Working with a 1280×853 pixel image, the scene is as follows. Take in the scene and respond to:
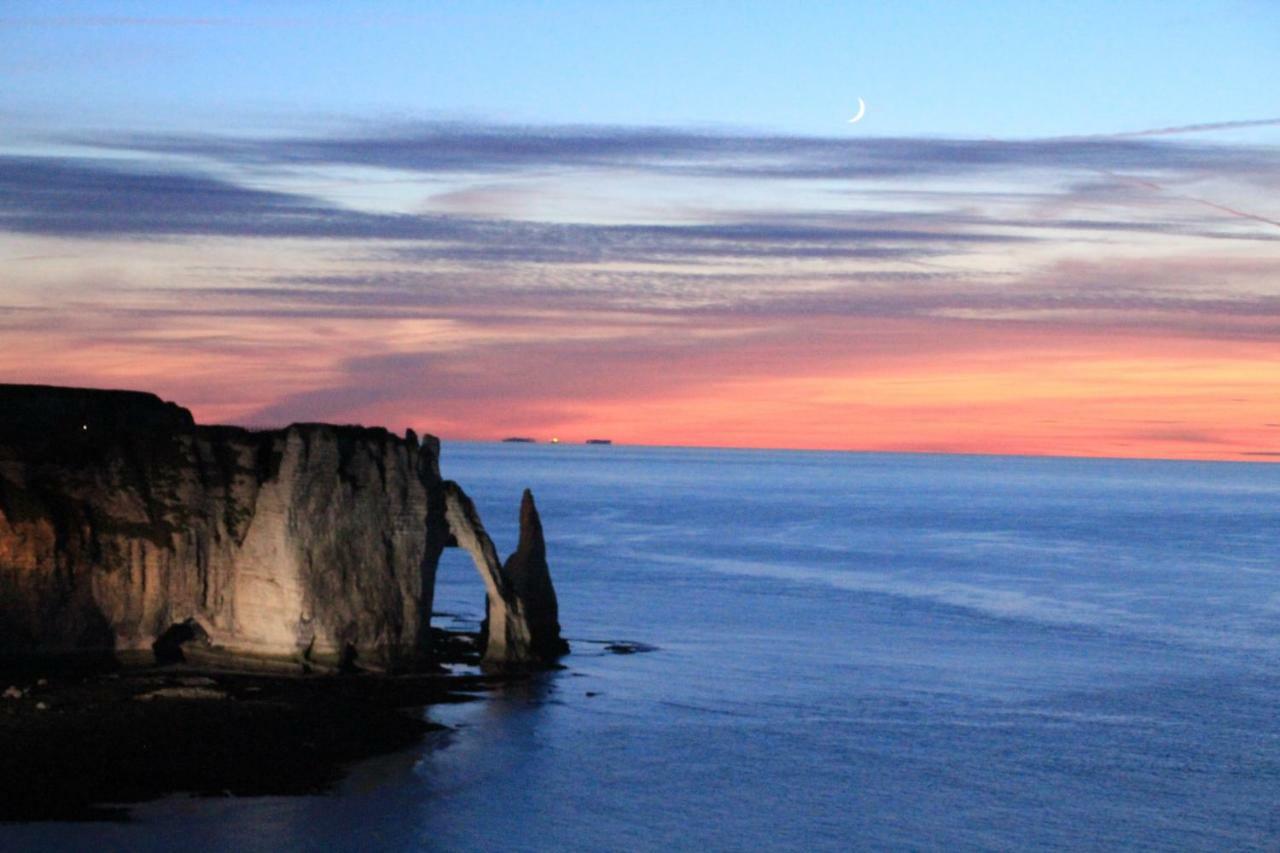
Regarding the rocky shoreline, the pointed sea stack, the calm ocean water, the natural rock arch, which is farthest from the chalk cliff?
the calm ocean water

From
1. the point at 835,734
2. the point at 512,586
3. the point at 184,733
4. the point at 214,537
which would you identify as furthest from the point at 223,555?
the point at 835,734

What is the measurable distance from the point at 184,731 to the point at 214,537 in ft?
32.3

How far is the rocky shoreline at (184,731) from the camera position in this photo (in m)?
31.7

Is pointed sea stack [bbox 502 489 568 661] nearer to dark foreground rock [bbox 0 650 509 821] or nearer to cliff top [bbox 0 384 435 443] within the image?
cliff top [bbox 0 384 435 443]

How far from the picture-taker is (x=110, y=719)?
36.1m

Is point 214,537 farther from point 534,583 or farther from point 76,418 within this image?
point 534,583

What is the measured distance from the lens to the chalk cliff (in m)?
43.4

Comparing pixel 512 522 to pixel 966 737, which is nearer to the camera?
pixel 966 737

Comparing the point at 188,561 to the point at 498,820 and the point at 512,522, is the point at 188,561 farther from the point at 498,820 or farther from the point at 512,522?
the point at 512,522

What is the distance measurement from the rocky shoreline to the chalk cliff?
1.74 meters

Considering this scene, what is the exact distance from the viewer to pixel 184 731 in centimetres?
3566

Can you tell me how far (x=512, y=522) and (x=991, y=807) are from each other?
91845 mm

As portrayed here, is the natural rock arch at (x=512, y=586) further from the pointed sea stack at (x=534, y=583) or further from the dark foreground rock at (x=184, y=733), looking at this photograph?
the dark foreground rock at (x=184, y=733)

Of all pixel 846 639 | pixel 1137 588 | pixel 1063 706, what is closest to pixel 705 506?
pixel 1137 588
